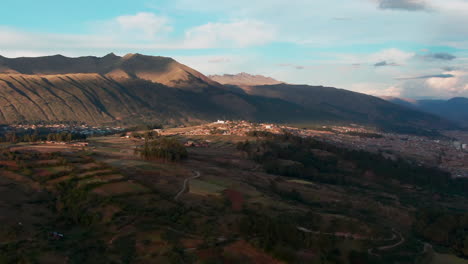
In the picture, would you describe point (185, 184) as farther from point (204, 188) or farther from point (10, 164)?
point (10, 164)

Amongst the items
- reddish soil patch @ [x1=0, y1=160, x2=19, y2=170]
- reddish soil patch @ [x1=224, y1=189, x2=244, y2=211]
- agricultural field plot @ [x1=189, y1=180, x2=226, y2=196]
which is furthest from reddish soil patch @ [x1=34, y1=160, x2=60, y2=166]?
reddish soil patch @ [x1=224, y1=189, x2=244, y2=211]

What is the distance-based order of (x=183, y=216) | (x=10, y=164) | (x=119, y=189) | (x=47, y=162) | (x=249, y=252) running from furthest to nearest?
1. (x=47, y=162)
2. (x=10, y=164)
3. (x=119, y=189)
4. (x=183, y=216)
5. (x=249, y=252)

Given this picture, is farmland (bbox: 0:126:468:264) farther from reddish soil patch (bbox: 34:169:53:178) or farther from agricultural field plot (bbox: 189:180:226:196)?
reddish soil patch (bbox: 34:169:53:178)

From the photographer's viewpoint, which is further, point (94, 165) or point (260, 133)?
point (260, 133)

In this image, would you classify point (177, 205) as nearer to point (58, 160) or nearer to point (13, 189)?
point (13, 189)

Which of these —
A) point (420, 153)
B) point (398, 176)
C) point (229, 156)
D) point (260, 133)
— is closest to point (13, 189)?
point (229, 156)

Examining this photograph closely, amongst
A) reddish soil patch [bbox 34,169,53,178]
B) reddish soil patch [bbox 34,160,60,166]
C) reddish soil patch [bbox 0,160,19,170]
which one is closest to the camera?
reddish soil patch [bbox 34,169,53,178]

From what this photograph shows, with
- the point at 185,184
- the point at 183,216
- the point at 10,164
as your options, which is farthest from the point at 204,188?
the point at 10,164
